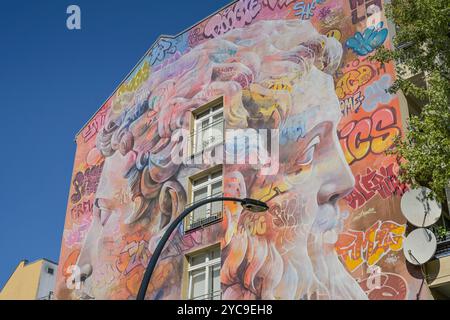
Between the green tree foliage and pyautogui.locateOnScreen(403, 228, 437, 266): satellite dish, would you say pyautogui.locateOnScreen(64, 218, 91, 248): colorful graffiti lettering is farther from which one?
the green tree foliage

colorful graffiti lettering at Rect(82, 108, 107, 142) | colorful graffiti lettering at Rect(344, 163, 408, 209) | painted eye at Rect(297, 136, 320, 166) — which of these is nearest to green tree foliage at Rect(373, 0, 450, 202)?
colorful graffiti lettering at Rect(344, 163, 408, 209)

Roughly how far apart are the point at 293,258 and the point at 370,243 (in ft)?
7.92

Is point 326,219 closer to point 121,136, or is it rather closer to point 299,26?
point 299,26

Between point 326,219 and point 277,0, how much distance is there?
885 centimetres

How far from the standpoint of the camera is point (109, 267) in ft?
74.8

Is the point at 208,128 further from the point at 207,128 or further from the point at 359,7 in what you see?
the point at 359,7

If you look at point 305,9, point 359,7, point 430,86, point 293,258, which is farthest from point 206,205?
point 430,86

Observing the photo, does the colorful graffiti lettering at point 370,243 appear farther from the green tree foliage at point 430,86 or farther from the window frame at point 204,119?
the window frame at point 204,119

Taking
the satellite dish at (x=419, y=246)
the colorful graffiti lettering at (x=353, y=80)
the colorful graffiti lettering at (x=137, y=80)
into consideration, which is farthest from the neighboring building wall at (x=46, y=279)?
the satellite dish at (x=419, y=246)

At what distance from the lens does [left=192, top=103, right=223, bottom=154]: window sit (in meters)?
21.6

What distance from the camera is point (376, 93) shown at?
16922mm

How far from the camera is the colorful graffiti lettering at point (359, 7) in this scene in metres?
18.1
